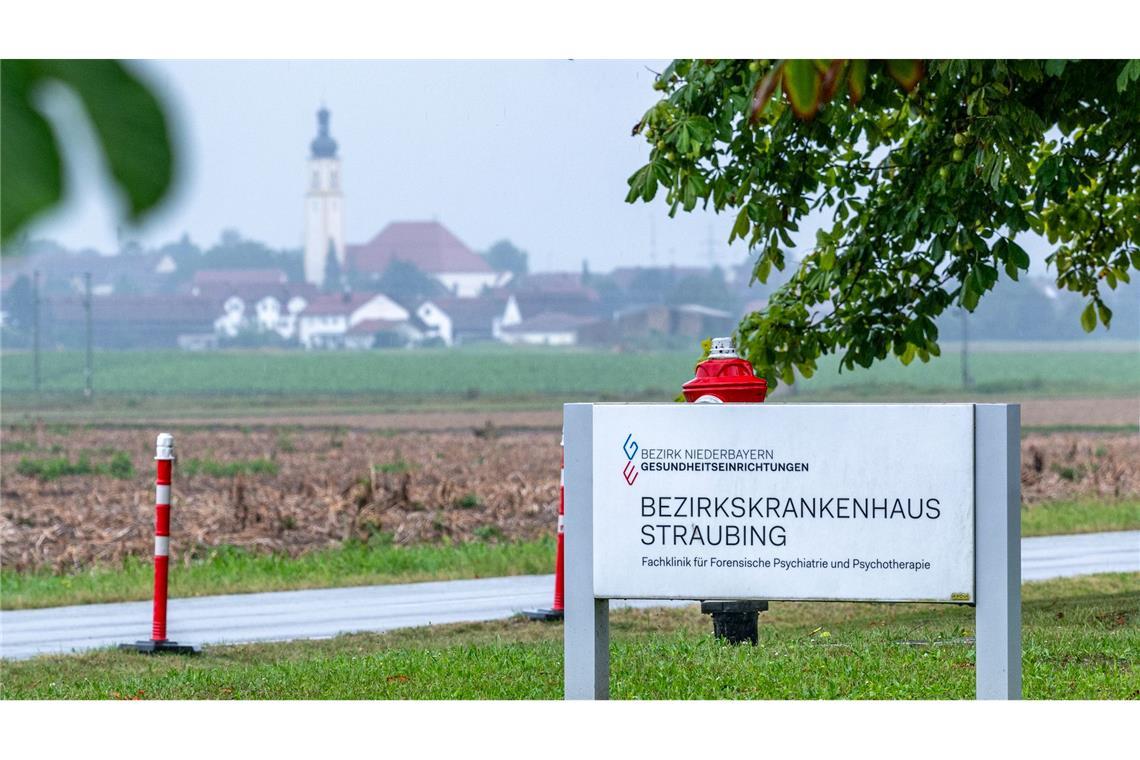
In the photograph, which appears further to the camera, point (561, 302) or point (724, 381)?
point (561, 302)

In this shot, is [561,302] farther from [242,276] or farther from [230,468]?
[230,468]

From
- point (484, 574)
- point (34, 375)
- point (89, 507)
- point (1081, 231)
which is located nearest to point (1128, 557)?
point (1081, 231)

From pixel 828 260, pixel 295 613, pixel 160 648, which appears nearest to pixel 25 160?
pixel 160 648

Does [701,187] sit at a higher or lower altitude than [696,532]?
higher

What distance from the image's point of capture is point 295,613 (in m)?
11.5

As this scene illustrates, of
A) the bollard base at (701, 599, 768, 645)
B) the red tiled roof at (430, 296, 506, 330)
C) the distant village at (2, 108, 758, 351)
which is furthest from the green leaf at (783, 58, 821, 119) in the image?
the red tiled roof at (430, 296, 506, 330)

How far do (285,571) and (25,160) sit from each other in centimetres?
1306

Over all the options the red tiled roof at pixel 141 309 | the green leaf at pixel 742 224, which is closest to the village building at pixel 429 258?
the red tiled roof at pixel 141 309

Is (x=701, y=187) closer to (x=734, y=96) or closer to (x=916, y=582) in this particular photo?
(x=734, y=96)

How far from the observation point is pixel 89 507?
18000mm

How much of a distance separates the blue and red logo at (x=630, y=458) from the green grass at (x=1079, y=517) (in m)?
11.8

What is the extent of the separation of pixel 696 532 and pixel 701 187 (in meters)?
3.18

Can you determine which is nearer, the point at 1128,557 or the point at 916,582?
the point at 916,582

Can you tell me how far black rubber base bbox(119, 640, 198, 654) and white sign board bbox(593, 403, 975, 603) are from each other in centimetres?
443
